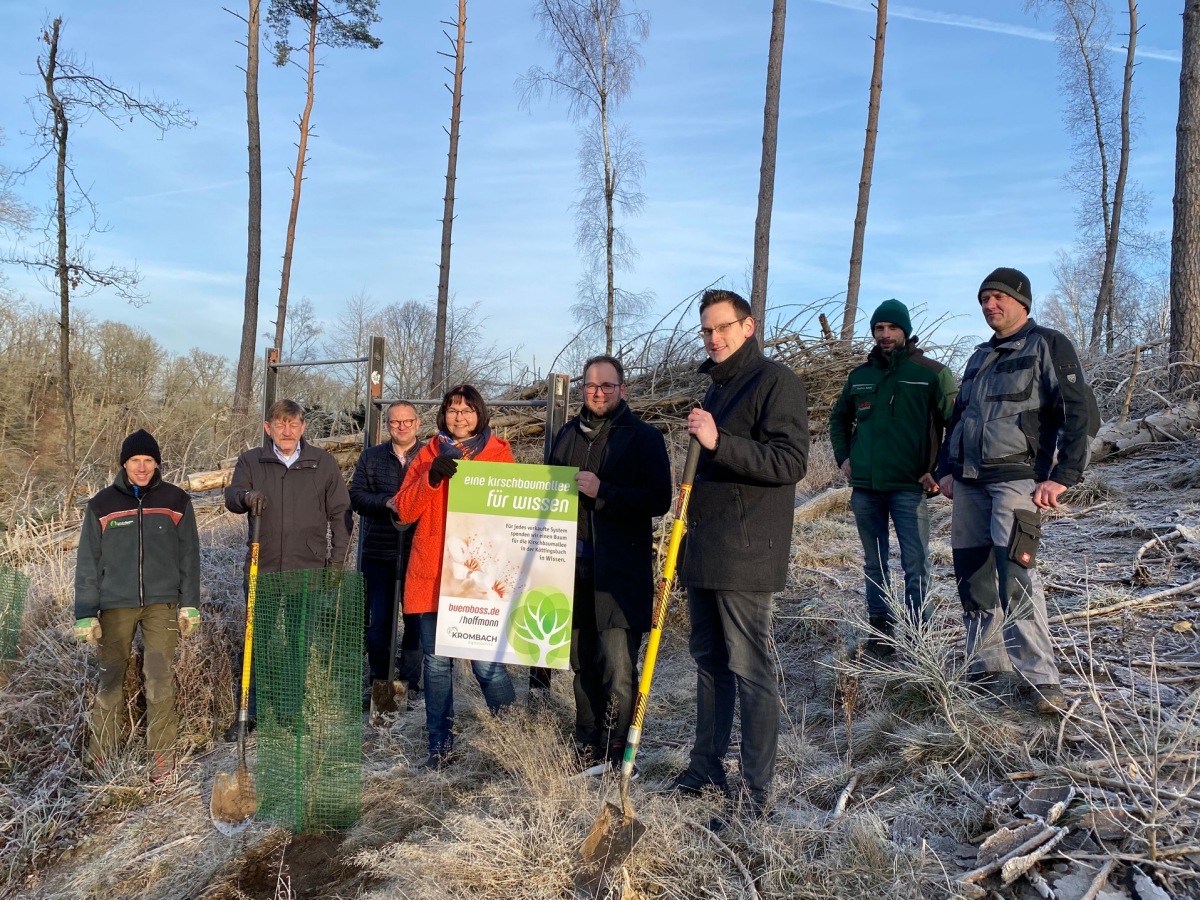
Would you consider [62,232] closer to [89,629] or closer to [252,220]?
[252,220]

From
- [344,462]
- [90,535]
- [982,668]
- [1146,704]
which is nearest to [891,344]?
[982,668]

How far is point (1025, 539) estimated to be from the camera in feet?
12.4

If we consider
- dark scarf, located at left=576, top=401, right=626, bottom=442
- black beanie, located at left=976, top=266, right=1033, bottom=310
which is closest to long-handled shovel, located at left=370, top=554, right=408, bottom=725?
dark scarf, located at left=576, top=401, right=626, bottom=442

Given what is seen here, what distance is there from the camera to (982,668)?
4.06 m

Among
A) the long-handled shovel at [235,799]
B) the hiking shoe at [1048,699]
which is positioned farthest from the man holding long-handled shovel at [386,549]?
the hiking shoe at [1048,699]

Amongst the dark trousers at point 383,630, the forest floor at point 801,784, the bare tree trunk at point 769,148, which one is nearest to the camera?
the forest floor at point 801,784

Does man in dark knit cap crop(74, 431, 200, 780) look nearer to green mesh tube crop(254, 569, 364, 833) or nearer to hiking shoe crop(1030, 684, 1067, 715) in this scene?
green mesh tube crop(254, 569, 364, 833)

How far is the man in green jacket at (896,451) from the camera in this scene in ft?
16.0

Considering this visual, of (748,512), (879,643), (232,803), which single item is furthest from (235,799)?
(879,643)

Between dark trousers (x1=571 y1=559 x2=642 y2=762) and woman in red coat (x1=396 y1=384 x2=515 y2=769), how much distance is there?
0.44 metres

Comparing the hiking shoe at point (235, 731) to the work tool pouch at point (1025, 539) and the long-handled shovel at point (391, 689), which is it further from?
the work tool pouch at point (1025, 539)

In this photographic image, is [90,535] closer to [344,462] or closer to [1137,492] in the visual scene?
[344,462]

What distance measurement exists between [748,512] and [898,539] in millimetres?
1802

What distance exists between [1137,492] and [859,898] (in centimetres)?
563
